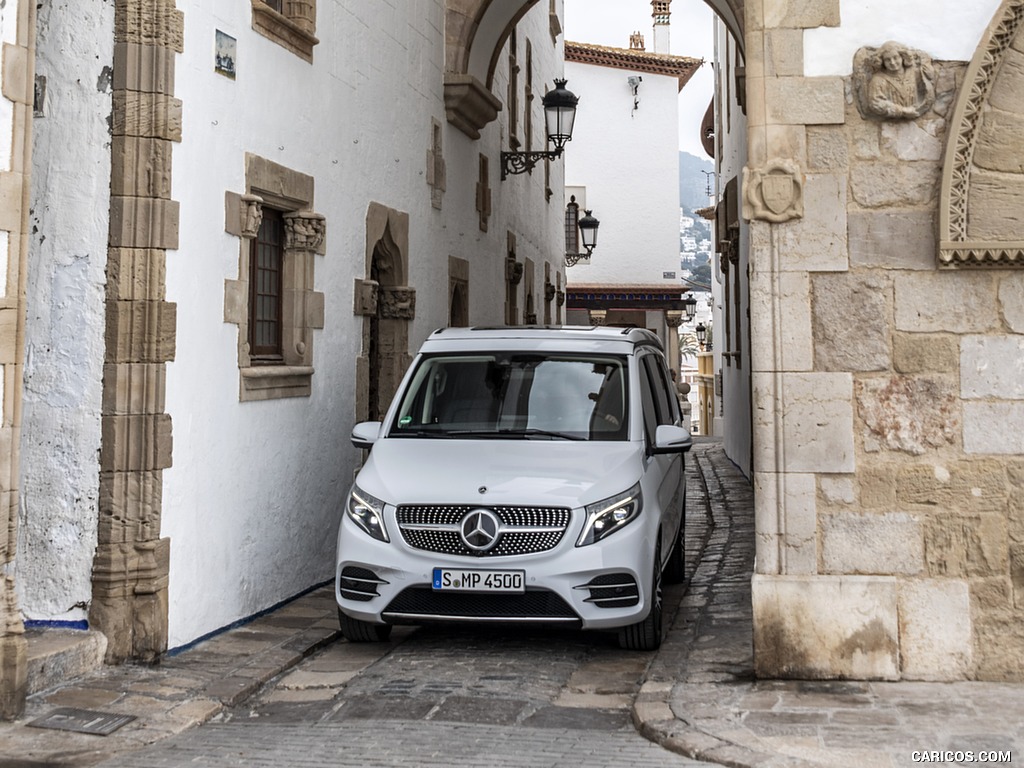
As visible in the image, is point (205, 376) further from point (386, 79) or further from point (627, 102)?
point (627, 102)

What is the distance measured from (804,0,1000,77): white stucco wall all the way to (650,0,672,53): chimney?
3965 cm

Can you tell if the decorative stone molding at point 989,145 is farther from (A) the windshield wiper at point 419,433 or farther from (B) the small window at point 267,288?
(B) the small window at point 267,288

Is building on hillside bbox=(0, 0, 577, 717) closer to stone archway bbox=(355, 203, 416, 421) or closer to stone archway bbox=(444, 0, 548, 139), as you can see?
stone archway bbox=(355, 203, 416, 421)

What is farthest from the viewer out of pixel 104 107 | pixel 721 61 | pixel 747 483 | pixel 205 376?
pixel 721 61

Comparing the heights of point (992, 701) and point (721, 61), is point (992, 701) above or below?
below

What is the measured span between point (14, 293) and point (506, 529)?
8.98 ft

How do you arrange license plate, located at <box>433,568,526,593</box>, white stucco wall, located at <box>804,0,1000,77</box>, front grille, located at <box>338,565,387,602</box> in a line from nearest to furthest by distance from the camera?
white stucco wall, located at <box>804,0,1000,77</box> → license plate, located at <box>433,568,526,593</box> → front grille, located at <box>338,565,387,602</box>

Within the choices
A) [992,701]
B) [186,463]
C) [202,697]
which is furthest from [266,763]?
[992,701]

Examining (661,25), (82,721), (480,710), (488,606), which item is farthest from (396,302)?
(661,25)

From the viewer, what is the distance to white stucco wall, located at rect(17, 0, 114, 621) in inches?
271

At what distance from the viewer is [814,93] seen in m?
6.31

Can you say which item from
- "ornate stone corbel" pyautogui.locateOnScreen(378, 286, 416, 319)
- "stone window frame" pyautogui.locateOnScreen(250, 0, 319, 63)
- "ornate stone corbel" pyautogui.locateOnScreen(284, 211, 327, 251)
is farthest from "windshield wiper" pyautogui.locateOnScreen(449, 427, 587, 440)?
"ornate stone corbel" pyautogui.locateOnScreen(378, 286, 416, 319)

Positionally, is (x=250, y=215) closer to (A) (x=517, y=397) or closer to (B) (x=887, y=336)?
(A) (x=517, y=397)

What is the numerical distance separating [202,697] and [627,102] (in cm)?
3538
